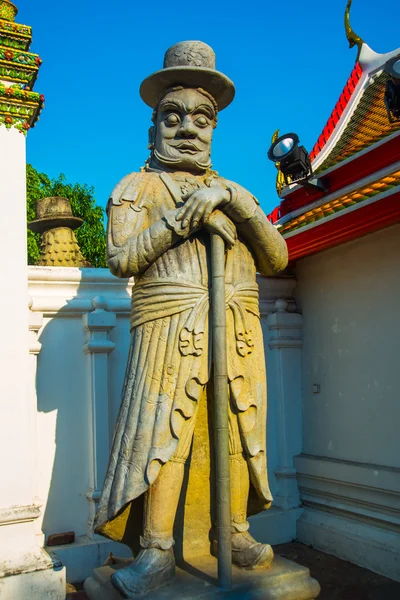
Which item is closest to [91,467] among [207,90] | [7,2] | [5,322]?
[5,322]

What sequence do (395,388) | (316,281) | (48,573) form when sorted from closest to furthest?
(48,573) < (395,388) < (316,281)

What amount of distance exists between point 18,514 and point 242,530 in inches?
55.4

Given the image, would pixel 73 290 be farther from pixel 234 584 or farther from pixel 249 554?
pixel 234 584

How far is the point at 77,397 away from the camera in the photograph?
17.6ft

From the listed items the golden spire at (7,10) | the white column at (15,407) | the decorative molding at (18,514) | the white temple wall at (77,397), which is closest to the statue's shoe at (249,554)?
the white column at (15,407)

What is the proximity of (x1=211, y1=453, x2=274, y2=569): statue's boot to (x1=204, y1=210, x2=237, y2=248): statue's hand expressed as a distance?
1.12 meters

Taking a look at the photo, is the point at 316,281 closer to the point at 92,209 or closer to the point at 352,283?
the point at 352,283

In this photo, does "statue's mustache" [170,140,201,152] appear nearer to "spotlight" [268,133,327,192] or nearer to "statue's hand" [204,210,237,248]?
"statue's hand" [204,210,237,248]

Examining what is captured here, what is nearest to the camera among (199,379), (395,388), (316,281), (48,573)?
(199,379)

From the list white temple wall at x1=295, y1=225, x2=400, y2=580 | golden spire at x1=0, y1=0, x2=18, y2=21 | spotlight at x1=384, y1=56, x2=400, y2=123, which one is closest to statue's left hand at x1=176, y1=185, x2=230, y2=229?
golden spire at x1=0, y1=0, x2=18, y2=21

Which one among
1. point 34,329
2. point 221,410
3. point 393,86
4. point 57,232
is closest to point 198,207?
point 221,410

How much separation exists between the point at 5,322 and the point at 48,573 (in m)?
1.53

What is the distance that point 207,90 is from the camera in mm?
3672

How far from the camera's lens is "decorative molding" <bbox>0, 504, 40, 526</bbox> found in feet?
13.0
